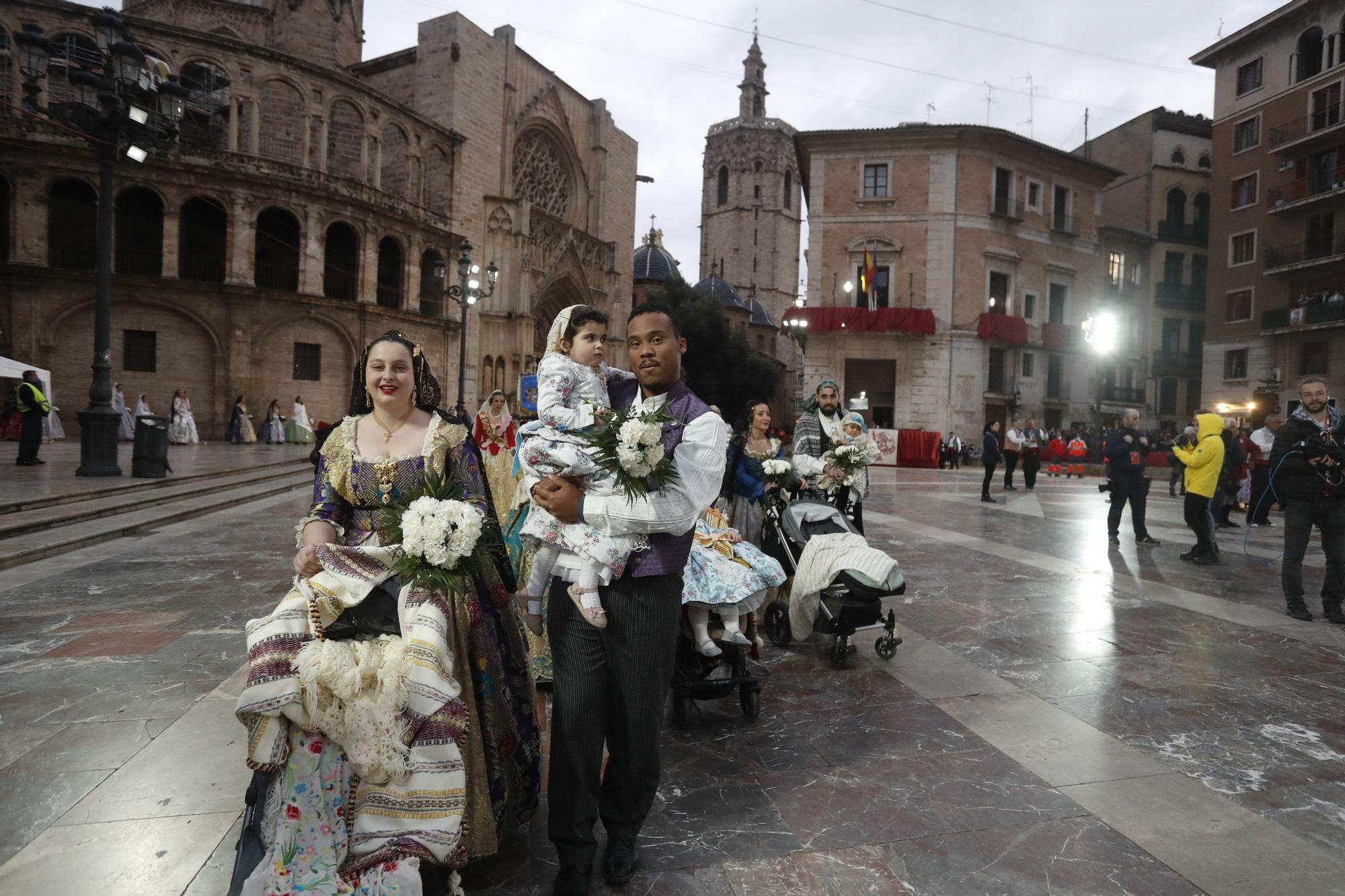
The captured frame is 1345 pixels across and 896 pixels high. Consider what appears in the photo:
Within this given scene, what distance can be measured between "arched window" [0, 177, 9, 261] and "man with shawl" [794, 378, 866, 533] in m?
28.7

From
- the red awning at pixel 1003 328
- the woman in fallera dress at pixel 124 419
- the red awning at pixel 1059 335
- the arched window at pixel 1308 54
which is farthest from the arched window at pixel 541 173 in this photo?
the arched window at pixel 1308 54

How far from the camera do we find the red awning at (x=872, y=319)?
31094 mm

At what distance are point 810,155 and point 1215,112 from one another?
64.2ft

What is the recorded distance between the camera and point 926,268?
3188 cm

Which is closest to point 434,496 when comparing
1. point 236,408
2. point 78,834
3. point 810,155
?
point 78,834

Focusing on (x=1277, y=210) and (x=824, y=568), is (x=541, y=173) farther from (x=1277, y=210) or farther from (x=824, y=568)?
(x=824, y=568)

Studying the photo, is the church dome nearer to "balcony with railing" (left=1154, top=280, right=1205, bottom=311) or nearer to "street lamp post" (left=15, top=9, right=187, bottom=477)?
"balcony with railing" (left=1154, top=280, right=1205, bottom=311)

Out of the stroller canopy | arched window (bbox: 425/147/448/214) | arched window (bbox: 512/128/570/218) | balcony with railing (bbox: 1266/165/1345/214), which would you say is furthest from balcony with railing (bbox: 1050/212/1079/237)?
the stroller canopy

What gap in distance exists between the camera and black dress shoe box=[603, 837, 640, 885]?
2439 mm

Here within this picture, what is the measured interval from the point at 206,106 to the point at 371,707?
32.1 meters

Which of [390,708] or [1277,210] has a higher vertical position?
[1277,210]

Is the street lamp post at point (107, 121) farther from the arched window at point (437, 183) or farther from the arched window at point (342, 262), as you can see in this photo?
the arched window at point (437, 183)

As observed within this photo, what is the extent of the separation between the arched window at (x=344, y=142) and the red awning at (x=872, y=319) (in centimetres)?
1899

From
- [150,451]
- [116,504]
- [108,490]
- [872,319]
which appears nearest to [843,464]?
[116,504]
